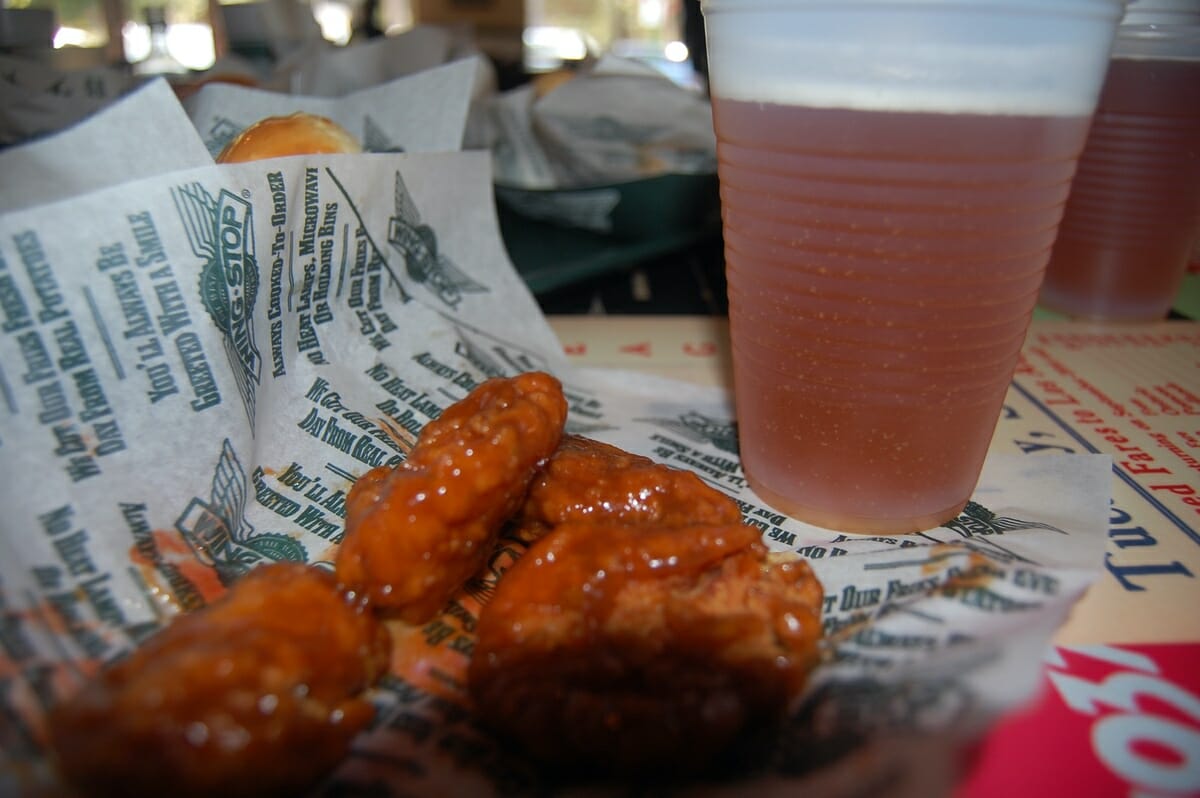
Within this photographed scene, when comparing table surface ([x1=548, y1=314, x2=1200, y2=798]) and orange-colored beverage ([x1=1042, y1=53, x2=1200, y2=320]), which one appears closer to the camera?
table surface ([x1=548, y1=314, x2=1200, y2=798])

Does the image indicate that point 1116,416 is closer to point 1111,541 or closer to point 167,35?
point 1111,541

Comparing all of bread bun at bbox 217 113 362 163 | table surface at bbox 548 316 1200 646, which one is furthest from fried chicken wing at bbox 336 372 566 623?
bread bun at bbox 217 113 362 163

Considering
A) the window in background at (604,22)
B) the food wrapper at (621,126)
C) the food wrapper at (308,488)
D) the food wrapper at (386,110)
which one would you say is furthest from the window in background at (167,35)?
the window in background at (604,22)

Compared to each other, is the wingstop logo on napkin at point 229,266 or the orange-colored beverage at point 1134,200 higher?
the wingstop logo on napkin at point 229,266

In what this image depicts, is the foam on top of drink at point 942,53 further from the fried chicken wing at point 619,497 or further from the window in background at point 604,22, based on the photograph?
the window in background at point 604,22

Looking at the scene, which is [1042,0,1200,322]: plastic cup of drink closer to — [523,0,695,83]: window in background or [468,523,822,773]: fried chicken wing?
[468,523,822,773]: fried chicken wing

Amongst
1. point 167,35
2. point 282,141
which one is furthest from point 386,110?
point 167,35

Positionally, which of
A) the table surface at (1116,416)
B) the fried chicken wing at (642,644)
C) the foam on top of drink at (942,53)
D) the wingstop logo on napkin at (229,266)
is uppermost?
the foam on top of drink at (942,53)
